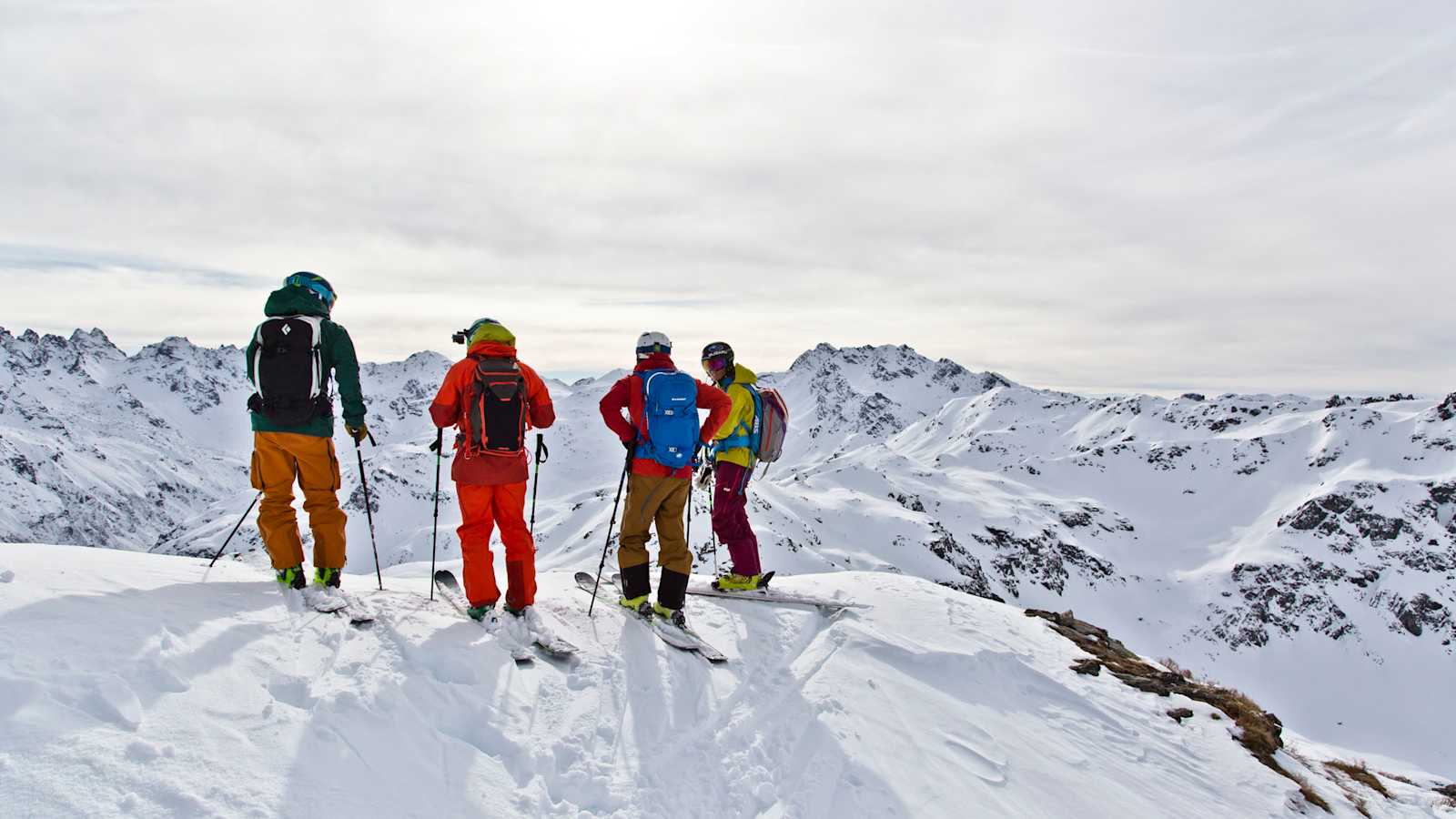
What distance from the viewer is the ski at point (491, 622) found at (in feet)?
22.8

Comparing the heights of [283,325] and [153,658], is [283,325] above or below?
above

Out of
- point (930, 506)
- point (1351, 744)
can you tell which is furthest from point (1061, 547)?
point (1351, 744)

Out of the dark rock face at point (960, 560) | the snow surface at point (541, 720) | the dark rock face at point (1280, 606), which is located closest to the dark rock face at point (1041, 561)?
the dark rock face at point (960, 560)

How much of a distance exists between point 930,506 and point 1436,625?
80.3 m

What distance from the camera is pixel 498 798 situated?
4.82 meters

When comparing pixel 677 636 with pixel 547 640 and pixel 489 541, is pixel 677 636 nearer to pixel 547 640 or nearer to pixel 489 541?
pixel 547 640

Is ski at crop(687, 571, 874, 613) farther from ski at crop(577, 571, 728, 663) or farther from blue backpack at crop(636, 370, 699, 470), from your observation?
blue backpack at crop(636, 370, 699, 470)

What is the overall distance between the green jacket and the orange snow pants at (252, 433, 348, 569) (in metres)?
0.12

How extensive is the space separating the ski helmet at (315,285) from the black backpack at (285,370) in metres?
0.41

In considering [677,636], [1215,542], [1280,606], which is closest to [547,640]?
[677,636]

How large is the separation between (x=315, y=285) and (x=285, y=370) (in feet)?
3.38

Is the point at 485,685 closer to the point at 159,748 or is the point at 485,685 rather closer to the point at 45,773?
the point at 159,748

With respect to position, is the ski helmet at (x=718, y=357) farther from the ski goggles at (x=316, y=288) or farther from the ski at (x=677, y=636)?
the ski goggles at (x=316, y=288)

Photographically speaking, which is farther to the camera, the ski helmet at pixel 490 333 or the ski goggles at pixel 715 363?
the ski goggles at pixel 715 363
